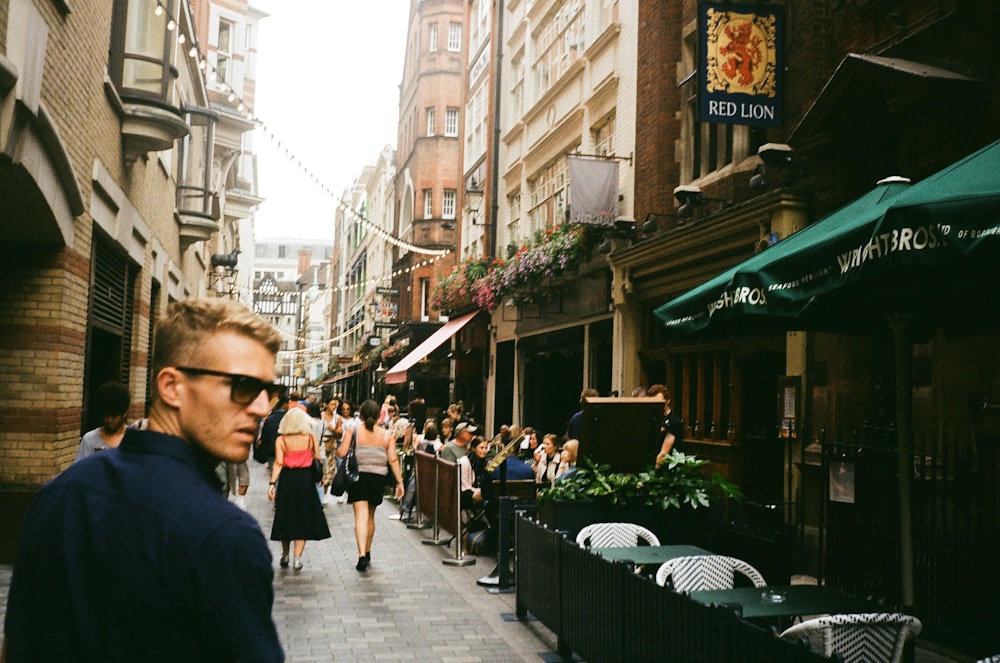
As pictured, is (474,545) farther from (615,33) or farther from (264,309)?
(264,309)

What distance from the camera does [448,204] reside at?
39.2m

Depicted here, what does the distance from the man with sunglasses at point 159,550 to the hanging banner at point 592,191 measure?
1394cm

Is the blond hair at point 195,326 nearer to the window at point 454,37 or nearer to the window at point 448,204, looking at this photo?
the window at point 448,204

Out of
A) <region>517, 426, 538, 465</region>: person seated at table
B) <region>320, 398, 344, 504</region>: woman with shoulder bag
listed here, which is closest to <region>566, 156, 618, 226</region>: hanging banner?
<region>517, 426, 538, 465</region>: person seated at table

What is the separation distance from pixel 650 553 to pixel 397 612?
262 cm

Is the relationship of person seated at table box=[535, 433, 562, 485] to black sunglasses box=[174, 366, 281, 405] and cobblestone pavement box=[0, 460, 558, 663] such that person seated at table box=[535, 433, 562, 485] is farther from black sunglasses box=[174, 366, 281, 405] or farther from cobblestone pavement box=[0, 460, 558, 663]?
black sunglasses box=[174, 366, 281, 405]

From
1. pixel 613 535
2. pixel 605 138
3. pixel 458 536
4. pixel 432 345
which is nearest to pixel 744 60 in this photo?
pixel 613 535

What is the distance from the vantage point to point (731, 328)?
7.18 meters

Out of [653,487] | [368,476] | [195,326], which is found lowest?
[368,476]

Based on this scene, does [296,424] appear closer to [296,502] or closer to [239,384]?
[296,502]

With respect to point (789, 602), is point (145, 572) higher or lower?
higher

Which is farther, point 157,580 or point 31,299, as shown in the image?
point 31,299

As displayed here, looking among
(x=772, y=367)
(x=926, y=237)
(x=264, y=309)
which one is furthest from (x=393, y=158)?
(x=264, y=309)

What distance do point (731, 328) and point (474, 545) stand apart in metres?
5.57
